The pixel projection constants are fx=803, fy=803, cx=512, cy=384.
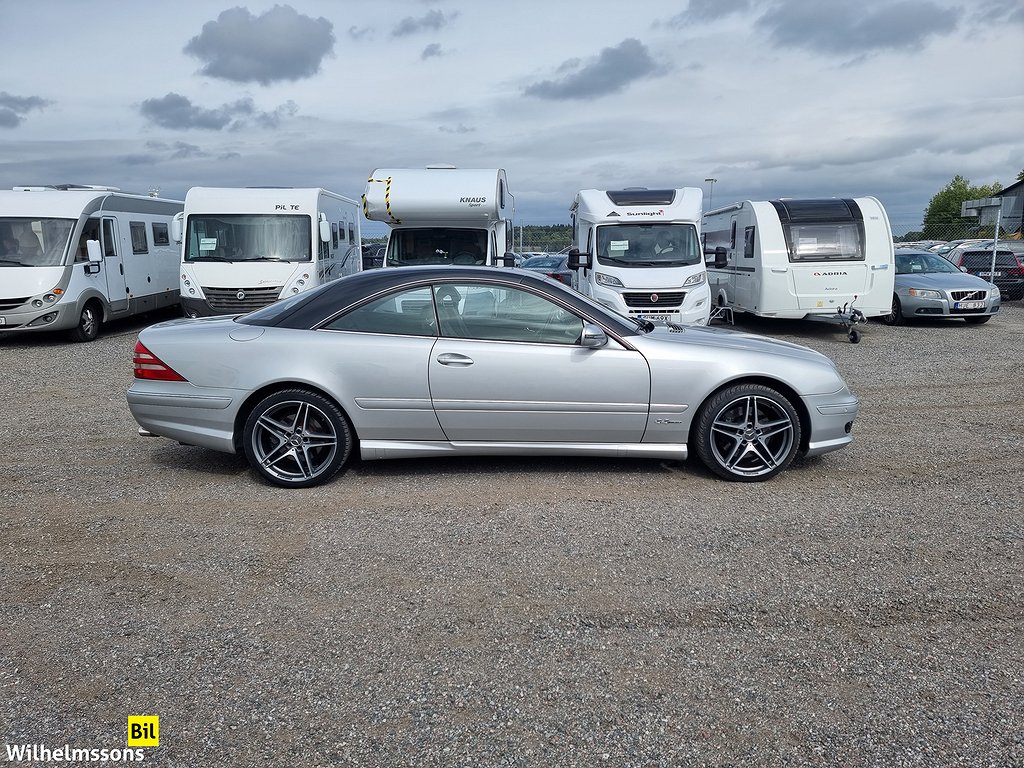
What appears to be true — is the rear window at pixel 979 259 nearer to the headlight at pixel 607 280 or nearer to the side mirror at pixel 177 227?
the headlight at pixel 607 280

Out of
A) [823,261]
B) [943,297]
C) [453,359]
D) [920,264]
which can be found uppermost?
[920,264]

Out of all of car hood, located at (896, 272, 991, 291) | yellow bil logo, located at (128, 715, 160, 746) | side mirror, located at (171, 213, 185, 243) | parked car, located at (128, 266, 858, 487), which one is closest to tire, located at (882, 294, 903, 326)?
car hood, located at (896, 272, 991, 291)

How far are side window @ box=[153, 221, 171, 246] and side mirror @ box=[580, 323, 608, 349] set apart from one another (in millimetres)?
13718

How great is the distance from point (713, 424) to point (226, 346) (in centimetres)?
335

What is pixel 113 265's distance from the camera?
1462 cm

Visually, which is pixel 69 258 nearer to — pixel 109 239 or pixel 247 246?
pixel 109 239

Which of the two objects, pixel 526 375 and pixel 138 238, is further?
pixel 138 238

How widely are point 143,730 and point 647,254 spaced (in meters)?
11.7

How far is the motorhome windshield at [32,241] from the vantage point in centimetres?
1304

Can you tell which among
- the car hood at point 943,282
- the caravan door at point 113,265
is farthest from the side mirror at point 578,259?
the caravan door at point 113,265

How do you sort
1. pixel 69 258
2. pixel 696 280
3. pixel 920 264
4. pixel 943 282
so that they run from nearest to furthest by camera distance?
pixel 696 280
pixel 69 258
pixel 943 282
pixel 920 264

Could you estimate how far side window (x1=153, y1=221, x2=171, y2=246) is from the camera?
16.4 metres

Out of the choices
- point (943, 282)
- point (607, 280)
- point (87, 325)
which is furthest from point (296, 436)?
point (943, 282)

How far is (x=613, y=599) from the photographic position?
3.81 meters
